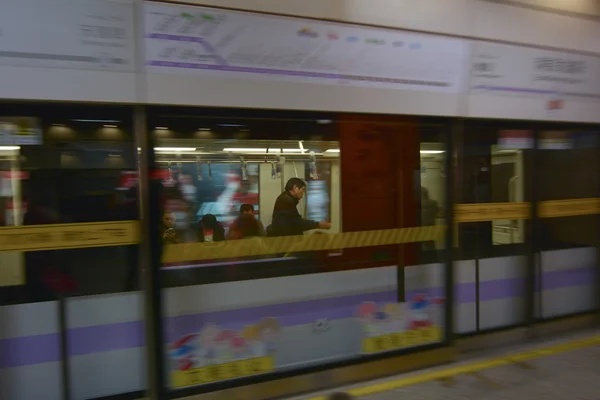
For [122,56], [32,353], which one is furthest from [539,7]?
[32,353]

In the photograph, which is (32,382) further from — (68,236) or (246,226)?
(246,226)

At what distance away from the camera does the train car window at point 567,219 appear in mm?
4781

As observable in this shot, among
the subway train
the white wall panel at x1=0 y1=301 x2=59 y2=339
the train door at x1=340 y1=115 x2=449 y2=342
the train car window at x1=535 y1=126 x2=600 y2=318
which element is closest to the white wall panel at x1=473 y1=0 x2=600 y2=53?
the subway train

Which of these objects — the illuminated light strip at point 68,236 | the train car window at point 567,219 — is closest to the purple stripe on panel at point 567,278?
the train car window at point 567,219

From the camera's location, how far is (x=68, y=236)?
290cm

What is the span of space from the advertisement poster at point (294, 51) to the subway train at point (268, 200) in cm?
1

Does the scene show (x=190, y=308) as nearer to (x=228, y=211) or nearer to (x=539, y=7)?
(x=228, y=211)

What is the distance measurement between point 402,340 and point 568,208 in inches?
96.5

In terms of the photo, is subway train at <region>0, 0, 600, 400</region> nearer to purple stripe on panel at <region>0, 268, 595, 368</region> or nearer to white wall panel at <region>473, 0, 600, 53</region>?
purple stripe on panel at <region>0, 268, 595, 368</region>

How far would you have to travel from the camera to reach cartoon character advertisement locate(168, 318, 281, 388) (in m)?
3.35

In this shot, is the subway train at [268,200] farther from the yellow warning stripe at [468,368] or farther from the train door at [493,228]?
the yellow warning stripe at [468,368]

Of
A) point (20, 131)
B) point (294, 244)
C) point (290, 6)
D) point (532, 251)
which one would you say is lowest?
point (532, 251)

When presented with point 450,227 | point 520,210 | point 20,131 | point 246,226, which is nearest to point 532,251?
point 520,210

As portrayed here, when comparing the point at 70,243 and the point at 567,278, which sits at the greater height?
the point at 70,243
